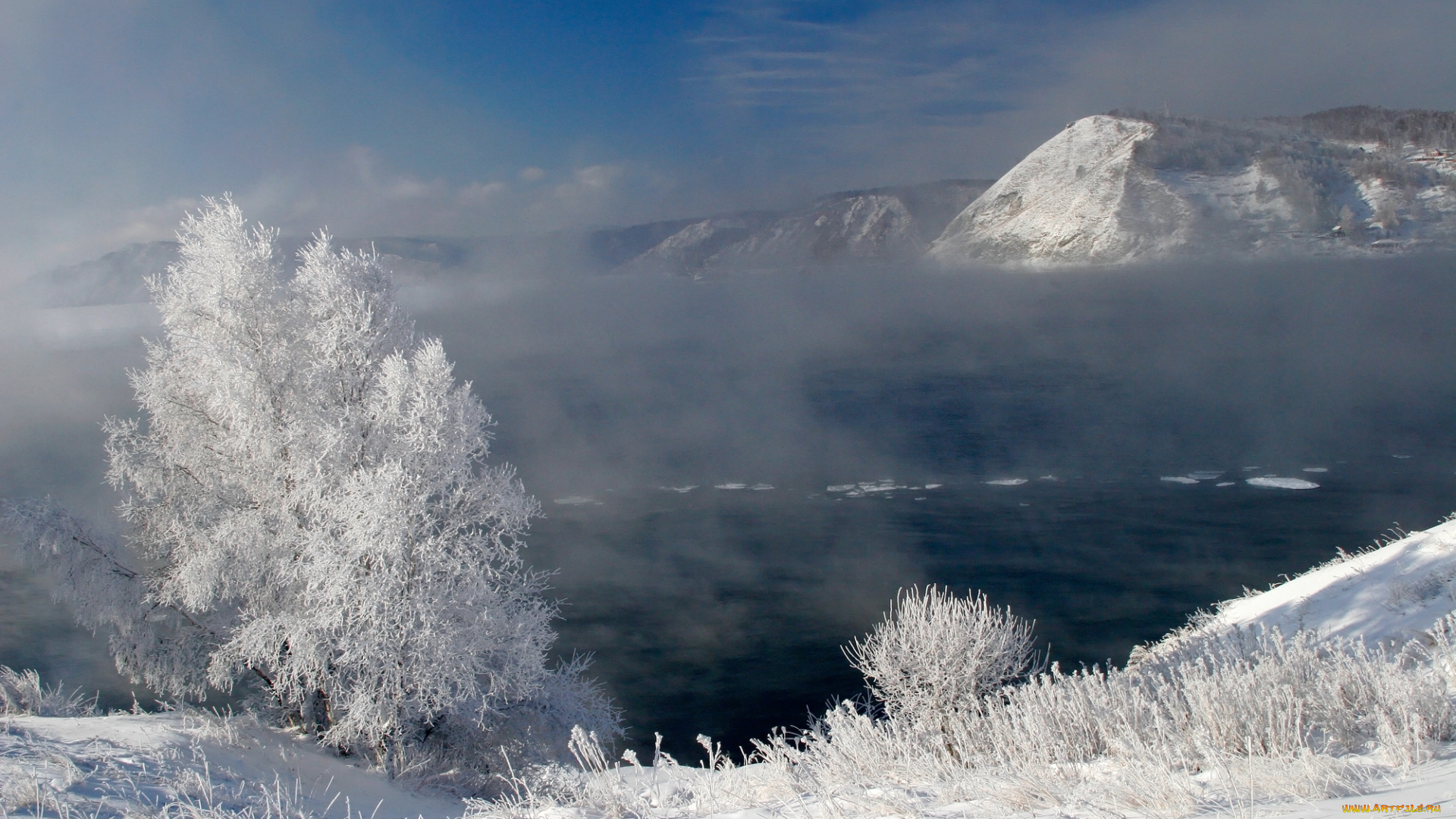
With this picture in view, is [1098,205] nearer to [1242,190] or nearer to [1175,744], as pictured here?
[1242,190]

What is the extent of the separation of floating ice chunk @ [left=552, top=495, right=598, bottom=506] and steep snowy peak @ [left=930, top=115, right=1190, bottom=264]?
6107 inches

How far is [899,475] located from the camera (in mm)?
51562

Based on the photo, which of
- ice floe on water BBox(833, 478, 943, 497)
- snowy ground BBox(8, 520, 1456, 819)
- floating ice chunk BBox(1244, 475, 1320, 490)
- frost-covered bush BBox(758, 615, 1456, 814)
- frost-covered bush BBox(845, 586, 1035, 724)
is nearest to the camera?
frost-covered bush BBox(758, 615, 1456, 814)

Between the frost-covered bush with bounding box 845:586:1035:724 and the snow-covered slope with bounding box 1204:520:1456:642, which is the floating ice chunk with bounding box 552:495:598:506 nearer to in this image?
the snow-covered slope with bounding box 1204:520:1456:642

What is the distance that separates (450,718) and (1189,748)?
9.70 meters

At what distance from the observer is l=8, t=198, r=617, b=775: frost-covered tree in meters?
10.6

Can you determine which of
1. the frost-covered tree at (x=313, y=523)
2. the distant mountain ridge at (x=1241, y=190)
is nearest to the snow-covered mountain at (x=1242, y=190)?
the distant mountain ridge at (x=1241, y=190)

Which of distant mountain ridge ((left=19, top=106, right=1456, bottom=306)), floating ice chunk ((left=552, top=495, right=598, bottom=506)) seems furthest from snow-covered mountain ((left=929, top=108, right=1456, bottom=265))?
floating ice chunk ((left=552, top=495, right=598, bottom=506))

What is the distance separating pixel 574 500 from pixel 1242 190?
16551cm

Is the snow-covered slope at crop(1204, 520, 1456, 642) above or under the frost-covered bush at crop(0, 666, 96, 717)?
under

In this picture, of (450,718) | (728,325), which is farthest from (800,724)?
(728,325)

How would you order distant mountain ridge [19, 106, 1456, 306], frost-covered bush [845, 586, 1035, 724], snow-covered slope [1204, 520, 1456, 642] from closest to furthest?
1. snow-covered slope [1204, 520, 1456, 642]
2. frost-covered bush [845, 586, 1035, 724]
3. distant mountain ridge [19, 106, 1456, 306]

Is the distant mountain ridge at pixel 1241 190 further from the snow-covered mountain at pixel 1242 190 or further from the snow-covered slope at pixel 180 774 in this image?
the snow-covered slope at pixel 180 774

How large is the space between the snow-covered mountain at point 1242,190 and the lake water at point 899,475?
106ft
